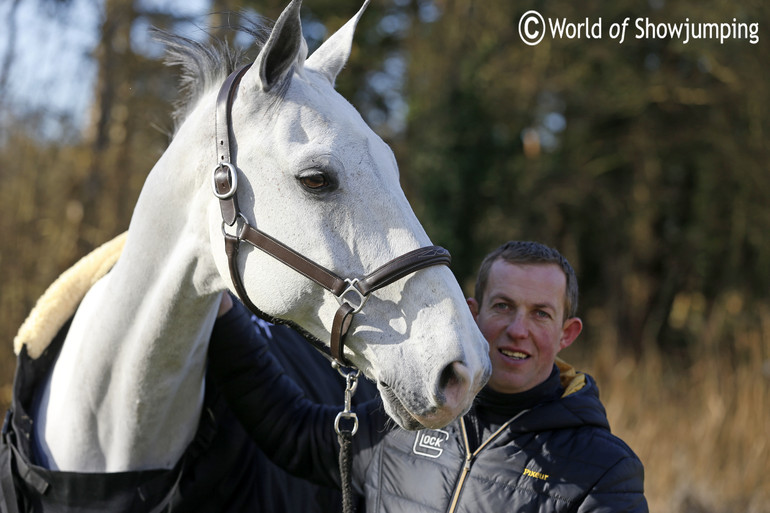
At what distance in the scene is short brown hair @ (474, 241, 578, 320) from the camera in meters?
1.98

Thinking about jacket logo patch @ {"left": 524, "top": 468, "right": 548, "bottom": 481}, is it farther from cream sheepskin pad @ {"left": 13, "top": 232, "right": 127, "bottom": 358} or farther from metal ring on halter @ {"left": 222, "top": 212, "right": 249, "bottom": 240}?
cream sheepskin pad @ {"left": 13, "top": 232, "right": 127, "bottom": 358}

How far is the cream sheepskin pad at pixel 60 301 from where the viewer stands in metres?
2.16

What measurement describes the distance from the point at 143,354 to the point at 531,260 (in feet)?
3.61

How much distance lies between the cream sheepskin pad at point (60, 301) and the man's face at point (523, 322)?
47.1 inches

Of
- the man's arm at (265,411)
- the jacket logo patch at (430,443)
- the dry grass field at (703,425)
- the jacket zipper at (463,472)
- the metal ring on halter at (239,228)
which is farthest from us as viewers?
the dry grass field at (703,425)

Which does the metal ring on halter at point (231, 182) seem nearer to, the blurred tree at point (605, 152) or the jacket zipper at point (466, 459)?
the jacket zipper at point (466, 459)

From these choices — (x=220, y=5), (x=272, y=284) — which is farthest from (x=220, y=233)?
(x=220, y=5)

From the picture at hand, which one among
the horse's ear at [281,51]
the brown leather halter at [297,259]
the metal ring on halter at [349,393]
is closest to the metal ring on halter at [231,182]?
the brown leather halter at [297,259]

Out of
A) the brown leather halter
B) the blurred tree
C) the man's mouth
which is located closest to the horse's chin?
the brown leather halter

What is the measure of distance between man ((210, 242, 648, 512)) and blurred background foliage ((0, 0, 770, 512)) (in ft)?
11.8

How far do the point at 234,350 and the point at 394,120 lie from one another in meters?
9.10

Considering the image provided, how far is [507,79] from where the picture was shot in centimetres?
1078

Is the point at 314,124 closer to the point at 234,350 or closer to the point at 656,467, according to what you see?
the point at 234,350

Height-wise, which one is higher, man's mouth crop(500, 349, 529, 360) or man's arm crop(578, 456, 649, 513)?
man's mouth crop(500, 349, 529, 360)
